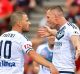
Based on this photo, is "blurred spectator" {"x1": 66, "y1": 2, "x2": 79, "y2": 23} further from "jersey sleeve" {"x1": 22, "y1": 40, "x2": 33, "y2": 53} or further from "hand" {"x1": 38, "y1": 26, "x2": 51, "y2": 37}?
"jersey sleeve" {"x1": 22, "y1": 40, "x2": 33, "y2": 53}

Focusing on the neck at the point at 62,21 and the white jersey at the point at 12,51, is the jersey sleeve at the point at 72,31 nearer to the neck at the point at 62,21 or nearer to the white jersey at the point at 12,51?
the neck at the point at 62,21

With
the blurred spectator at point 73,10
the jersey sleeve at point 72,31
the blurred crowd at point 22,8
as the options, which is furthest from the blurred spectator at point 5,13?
the jersey sleeve at point 72,31

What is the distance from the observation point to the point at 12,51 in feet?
39.4

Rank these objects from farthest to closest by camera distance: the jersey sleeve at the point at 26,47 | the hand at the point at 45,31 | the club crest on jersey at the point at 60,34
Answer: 1. the hand at the point at 45,31
2. the club crest on jersey at the point at 60,34
3. the jersey sleeve at the point at 26,47

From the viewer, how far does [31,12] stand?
21.0m

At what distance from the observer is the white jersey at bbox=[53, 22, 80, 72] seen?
491 inches

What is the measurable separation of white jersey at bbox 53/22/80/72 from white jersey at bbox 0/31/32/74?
83 cm

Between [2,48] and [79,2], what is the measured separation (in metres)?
7.51

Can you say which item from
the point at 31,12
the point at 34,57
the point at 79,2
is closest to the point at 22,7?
the point at 31,12

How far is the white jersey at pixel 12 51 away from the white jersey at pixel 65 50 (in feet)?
2.71

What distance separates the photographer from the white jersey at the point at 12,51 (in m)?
12.0

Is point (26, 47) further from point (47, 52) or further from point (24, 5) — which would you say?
point (24, 5)

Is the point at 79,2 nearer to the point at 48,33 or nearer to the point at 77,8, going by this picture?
the point at 77,8

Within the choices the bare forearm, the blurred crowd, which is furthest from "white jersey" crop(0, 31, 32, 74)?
the blurred crowd
